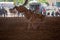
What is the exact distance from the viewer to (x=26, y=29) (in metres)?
1.99

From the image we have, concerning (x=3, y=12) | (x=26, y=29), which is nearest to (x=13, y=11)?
(x=3, y=12)

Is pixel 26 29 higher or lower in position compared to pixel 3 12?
lower

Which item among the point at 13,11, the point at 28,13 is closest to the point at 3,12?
the point at 13,11

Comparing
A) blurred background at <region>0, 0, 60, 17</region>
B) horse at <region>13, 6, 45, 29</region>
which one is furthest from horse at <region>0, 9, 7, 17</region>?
horse at <region>13, 6, 45, 29</region>

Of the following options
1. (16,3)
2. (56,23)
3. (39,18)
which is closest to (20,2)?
(16,3)

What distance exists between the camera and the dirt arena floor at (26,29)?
197cm

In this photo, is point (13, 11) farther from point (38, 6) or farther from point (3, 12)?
point (38, 6)

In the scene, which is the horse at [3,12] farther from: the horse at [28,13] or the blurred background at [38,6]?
the horse at [28,13]

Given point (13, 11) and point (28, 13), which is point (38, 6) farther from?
point (13, 11)

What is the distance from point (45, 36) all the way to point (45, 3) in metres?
0.31

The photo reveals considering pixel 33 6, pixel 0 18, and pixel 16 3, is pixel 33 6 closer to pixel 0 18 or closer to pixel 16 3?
pixel 16 3

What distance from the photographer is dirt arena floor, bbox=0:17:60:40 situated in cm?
197

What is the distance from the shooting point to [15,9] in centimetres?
192

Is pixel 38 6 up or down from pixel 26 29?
up
